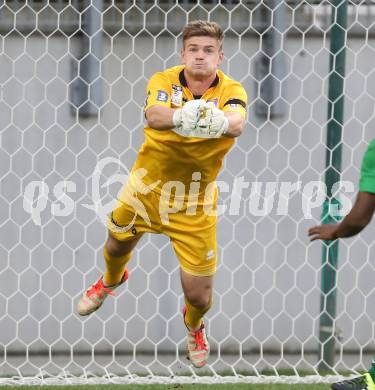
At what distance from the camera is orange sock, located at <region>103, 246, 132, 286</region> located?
11.8 feet

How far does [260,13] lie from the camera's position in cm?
410

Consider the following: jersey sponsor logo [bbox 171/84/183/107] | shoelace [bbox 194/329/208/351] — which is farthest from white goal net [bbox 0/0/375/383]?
jersey sponsor logo [bbox 171/84/183/107]

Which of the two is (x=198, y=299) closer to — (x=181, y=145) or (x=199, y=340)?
(x=199, y=340)

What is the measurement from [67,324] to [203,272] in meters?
0.81

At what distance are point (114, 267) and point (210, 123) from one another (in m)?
0.84

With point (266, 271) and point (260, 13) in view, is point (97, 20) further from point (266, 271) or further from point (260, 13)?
point (266, 271)

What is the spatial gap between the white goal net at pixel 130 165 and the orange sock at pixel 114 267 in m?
0.40

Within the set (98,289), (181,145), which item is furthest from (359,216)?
(98,289)

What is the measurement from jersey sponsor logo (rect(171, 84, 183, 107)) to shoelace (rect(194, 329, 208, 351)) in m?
0.82

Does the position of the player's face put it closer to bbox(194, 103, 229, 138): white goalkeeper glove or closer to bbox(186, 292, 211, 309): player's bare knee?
bbox(194, 103, 229, 138): white goalkeeper glove

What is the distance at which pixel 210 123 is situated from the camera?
2.99 metres

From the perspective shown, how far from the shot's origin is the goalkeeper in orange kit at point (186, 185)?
10.8ft

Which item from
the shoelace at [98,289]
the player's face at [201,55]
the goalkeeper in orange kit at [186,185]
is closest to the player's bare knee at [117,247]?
the goalkeeper in orange kit at [186,185]

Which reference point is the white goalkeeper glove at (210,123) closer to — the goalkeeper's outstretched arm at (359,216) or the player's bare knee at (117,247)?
the goalkeeper's outstretched arm at (359,216)
